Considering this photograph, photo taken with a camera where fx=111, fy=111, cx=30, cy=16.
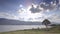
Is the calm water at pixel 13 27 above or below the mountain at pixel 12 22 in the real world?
below

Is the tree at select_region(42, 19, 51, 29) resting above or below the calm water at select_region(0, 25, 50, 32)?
above

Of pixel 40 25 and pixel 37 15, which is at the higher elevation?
pixel 37 15

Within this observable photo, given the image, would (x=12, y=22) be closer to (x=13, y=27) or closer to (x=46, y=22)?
(x=13, y=27)

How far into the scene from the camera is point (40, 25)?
2.49 meters

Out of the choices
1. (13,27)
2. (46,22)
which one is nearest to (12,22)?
(13,27)

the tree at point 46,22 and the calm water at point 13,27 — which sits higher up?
the tree at point 46,22

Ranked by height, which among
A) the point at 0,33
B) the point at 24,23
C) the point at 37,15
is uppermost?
the point at 37,15

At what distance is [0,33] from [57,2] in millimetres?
1446

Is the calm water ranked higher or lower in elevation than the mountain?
lower

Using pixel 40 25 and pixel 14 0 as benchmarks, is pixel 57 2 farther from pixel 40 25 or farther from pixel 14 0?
pixel 14 0

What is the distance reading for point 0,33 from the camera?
2402 mm

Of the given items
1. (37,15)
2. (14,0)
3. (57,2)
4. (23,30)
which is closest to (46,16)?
(37,15)

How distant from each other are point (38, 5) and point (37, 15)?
0.23m

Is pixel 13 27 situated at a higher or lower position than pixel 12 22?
lower
